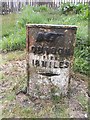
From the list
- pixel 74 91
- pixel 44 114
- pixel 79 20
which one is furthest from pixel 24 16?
pixel 44 114

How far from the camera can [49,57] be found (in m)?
3.77

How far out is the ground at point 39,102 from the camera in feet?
11.9

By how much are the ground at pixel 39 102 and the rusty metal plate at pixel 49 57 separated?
14 cm

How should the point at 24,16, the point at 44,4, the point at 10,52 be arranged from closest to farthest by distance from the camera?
the point at 10,52, the point at 24,16, the point at 44,4

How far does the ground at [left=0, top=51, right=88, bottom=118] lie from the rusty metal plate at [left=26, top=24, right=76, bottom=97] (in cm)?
14

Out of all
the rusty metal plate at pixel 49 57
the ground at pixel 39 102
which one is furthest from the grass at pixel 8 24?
the rusty metal plate at pixel 49 57

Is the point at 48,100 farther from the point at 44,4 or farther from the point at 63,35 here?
the point at 44,4

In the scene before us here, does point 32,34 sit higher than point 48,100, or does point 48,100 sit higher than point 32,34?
point 32,34

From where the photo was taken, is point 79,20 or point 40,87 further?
point 79,20

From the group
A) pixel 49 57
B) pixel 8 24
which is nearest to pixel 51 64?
pixel 49 57

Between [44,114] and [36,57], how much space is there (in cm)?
66

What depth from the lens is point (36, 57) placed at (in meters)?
3.78

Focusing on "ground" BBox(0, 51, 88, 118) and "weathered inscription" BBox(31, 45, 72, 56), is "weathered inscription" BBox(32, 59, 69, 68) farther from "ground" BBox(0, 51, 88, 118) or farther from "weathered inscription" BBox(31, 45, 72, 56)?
"ground" BBox(0, 51, 88, 118)

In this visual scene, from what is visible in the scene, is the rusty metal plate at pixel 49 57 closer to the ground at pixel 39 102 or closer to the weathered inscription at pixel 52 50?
the weathered inscription at pixel 52 50
